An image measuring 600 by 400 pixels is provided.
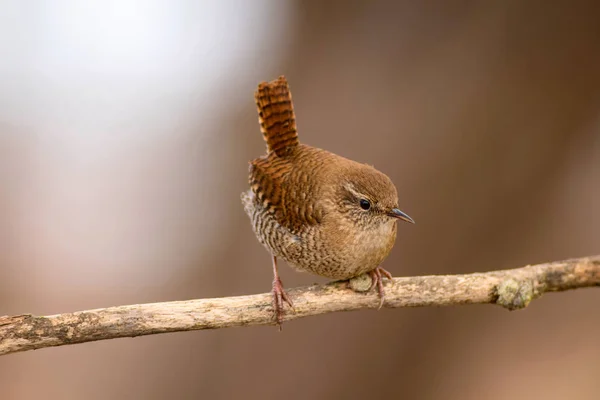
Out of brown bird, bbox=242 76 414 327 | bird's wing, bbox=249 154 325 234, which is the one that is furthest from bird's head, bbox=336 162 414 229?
bird's wing, bbox=249 154 325 234

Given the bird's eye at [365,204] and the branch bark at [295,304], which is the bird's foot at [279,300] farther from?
the bird's eye at [365,204]

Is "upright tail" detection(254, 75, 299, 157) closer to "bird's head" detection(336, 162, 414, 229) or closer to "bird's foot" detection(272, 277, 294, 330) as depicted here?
"bird's head" detection(336, 162, 414, 229)

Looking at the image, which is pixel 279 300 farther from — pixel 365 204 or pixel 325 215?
pixel 365 204

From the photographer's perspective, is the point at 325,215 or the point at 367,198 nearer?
the point at 367,198

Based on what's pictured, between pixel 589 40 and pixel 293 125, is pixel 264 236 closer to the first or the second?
pixel 293 125

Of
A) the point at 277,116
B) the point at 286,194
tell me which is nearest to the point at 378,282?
the point at 286,194

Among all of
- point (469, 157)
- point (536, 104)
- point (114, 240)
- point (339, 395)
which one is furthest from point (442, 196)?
point (114, 240)

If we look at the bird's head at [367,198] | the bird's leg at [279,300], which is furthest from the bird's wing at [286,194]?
the bird's leg at [279,300]
